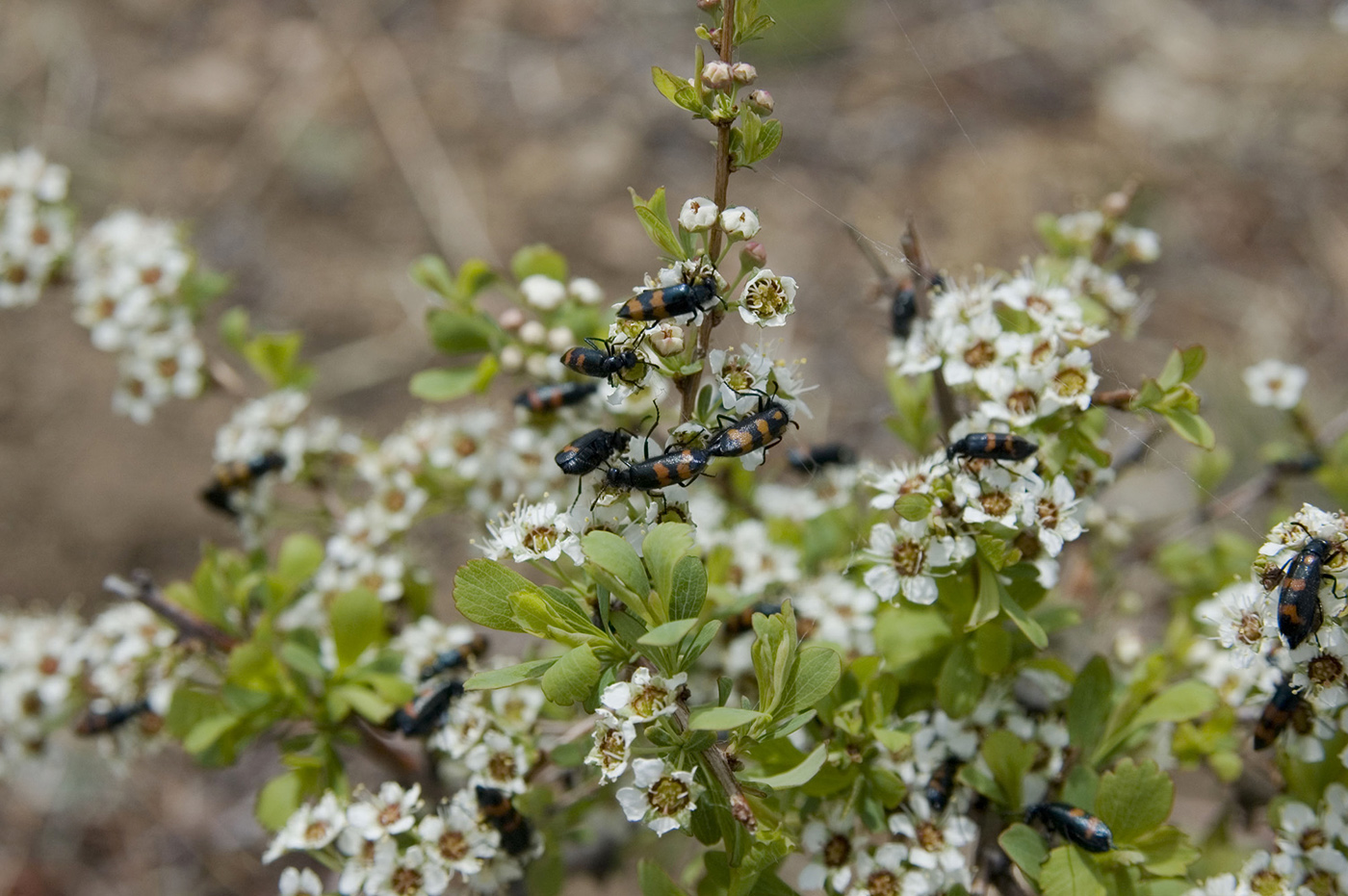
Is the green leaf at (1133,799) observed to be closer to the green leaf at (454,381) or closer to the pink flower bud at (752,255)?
the pink flower bud at (752,255)

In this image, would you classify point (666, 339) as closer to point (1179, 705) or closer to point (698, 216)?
point (698, 216)

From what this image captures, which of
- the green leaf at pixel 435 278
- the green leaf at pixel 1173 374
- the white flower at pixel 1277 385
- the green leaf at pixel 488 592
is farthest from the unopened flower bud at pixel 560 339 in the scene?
the white flower at pixel 1277 385

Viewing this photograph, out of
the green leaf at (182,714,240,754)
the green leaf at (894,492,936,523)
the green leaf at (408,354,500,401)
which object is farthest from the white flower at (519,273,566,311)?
the green leaf at (182,714,240,754)

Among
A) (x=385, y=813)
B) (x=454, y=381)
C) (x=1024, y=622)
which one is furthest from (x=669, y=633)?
(x=454, y=381)

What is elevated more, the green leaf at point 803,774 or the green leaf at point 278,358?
the green leaf at point 803,774

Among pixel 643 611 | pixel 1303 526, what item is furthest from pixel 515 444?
pixel 1303 526

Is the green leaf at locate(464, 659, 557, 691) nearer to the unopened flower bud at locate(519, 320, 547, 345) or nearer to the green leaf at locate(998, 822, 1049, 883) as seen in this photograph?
the green leaf at locate(998, 822, 1049, 883)
